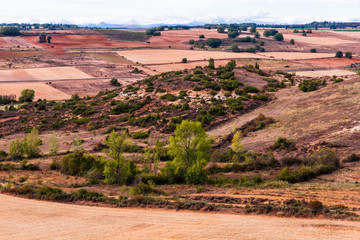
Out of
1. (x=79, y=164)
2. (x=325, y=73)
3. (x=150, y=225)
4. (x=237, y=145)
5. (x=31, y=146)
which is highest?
(x=325, y=73)

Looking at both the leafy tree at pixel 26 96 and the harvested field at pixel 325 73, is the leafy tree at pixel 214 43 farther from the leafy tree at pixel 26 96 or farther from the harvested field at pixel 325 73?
the leafy tree at pixel 26 96

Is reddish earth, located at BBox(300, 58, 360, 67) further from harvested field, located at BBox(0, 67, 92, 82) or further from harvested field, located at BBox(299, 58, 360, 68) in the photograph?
harvested field, located at BBox(0, 67, 92, 82)

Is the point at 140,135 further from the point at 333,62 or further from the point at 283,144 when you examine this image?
the point at 333,62

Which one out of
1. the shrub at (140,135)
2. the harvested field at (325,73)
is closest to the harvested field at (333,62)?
the harvested field at (325,73)

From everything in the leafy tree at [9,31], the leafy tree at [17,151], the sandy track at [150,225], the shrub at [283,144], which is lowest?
the leafy tree at [17,151]

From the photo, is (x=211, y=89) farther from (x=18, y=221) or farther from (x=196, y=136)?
(x=18, y=221)

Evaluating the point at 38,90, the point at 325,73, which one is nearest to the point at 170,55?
the point at 38,90

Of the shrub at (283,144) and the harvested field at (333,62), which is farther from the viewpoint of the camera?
the harvested field at (333,62)
